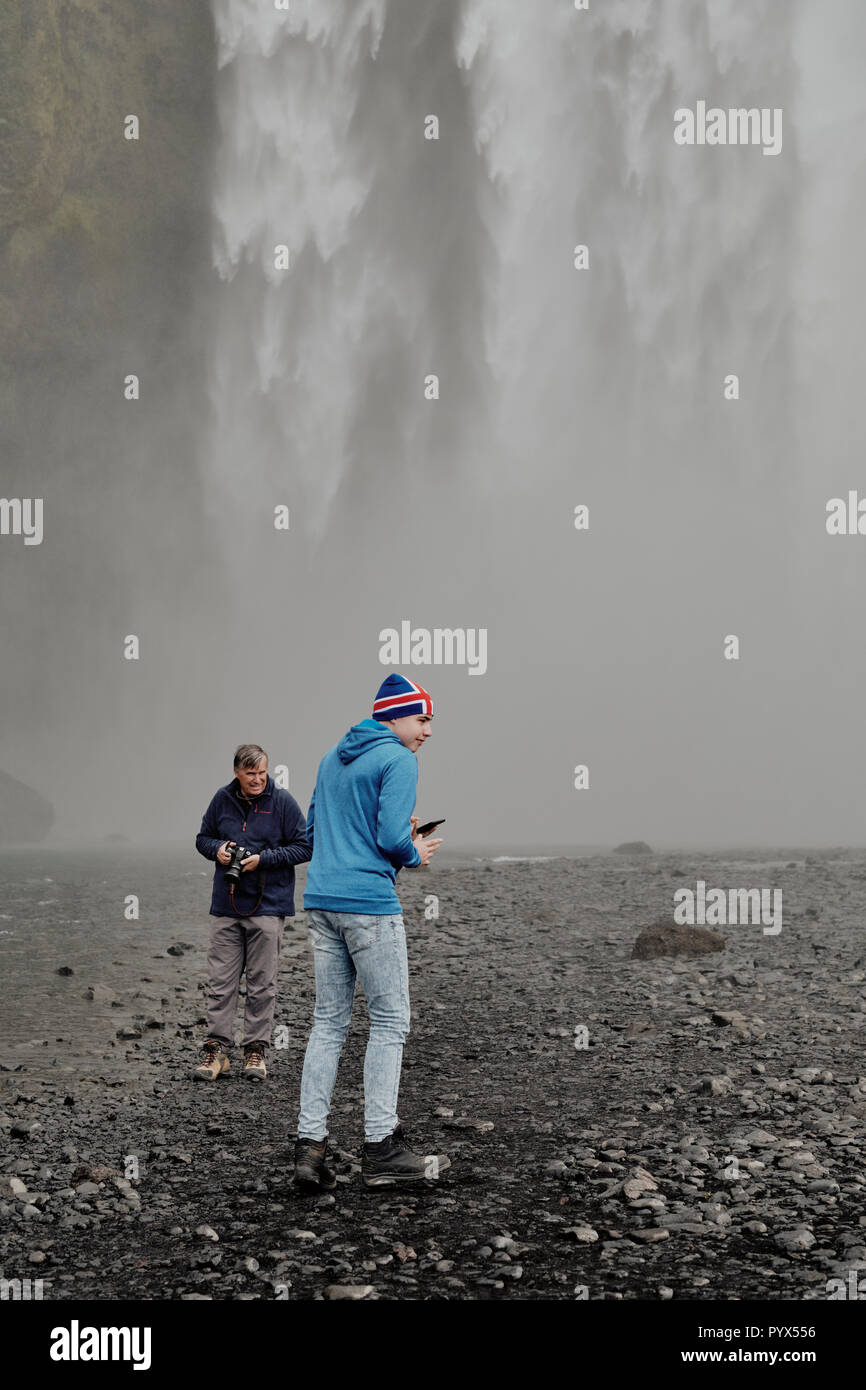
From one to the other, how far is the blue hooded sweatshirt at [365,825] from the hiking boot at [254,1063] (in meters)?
4.05

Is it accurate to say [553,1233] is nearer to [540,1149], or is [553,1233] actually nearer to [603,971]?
[540,1149]

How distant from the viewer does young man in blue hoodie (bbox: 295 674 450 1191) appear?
669 centimetres

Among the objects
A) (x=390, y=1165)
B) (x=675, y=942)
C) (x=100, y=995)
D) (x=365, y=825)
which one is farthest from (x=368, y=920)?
(x=675, y=942)

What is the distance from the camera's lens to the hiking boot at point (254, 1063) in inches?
400

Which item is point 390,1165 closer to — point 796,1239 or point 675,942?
point 796,1239

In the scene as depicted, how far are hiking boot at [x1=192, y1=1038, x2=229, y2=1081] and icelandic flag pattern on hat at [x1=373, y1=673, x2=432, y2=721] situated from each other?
489cm

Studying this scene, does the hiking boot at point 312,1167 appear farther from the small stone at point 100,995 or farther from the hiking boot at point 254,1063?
the small stone at point 100,995

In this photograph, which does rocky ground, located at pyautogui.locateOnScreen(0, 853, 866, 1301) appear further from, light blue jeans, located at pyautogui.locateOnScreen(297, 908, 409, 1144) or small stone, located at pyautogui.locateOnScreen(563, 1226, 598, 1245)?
light blue jeans, located at pyautogui.locateOnScreen(297, 908, 409, 1144)

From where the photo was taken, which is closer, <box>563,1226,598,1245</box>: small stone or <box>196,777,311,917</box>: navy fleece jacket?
<box>563,1226,598,1245</box>: small stone
